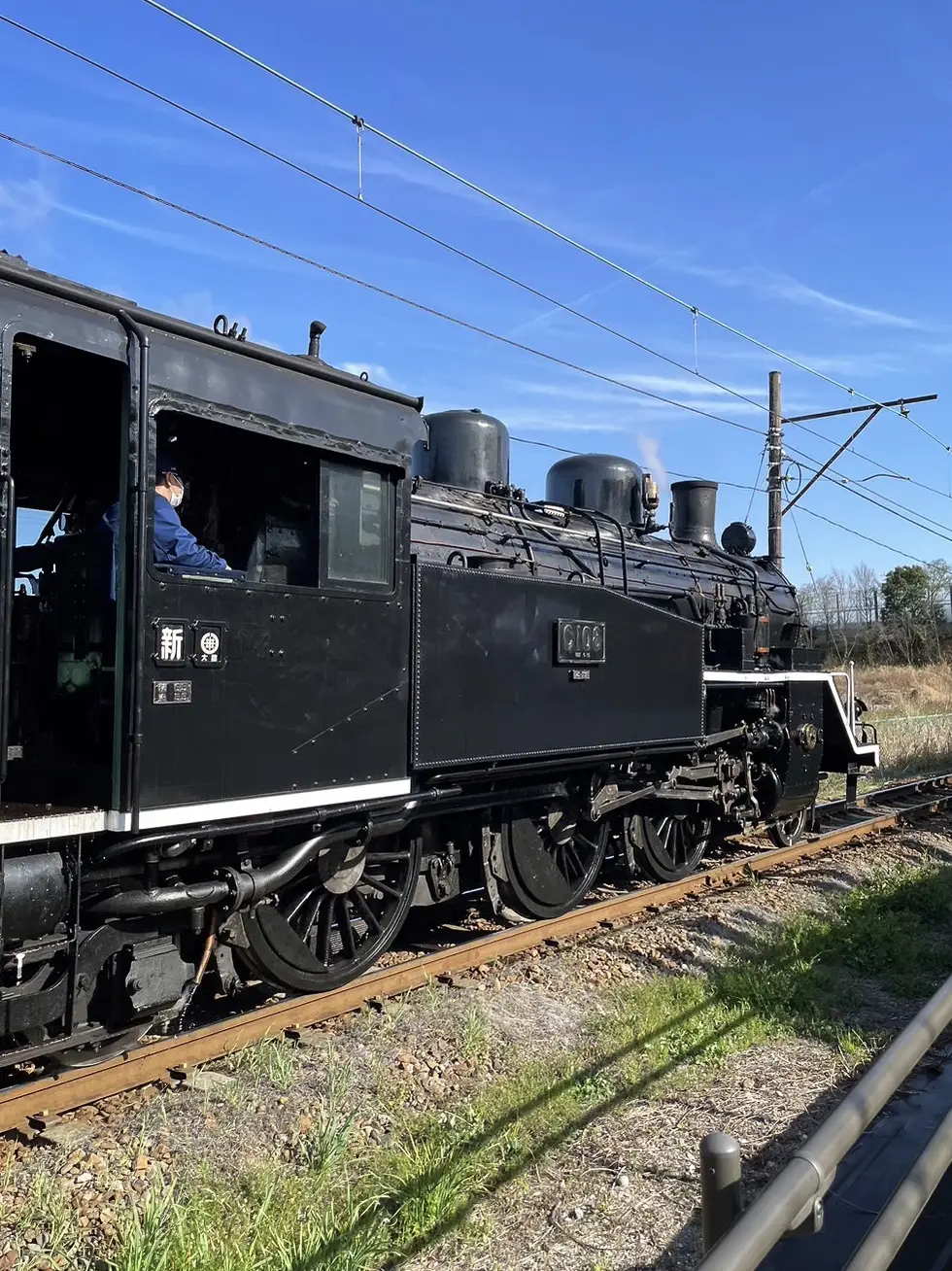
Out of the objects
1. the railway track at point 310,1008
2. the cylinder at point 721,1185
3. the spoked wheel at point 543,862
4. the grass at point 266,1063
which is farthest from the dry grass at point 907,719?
the cylinder at point 721,1185

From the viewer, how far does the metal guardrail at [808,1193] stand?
1499 mm

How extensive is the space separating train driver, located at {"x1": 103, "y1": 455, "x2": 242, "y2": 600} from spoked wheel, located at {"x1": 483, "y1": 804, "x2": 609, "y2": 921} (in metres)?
2.80

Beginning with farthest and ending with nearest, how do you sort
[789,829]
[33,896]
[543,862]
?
[789,829] → [543,862] → [33,896]

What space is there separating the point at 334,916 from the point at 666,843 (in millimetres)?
3709

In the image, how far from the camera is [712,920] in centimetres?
663

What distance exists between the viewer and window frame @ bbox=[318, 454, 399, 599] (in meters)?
4.25

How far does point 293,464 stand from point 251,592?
0.75 metres

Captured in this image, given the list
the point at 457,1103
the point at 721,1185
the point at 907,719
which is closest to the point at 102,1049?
the point at 457,1103

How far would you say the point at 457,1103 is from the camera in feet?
12.6

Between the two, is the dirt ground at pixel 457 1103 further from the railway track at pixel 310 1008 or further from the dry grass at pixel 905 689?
the dry grass at pixel 905 689

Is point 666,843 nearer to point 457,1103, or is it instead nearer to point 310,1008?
point 310,1008

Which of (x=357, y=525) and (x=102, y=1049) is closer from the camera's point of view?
(x=102, y=1049)

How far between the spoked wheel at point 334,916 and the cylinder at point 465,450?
356 centimetres

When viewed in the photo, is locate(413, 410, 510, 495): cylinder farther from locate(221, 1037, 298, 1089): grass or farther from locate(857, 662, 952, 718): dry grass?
locate(857, 662, 952, 718): dry grass
